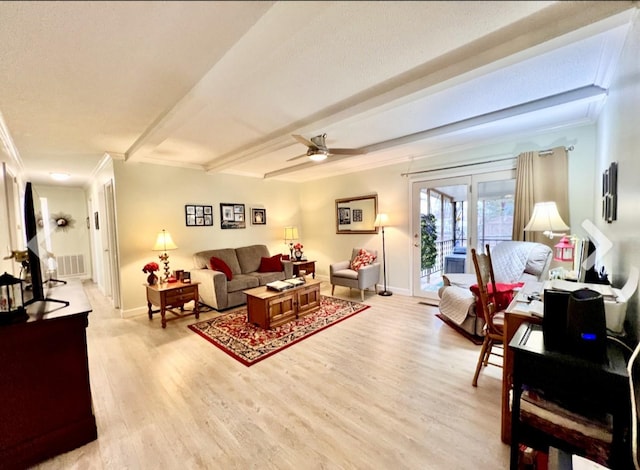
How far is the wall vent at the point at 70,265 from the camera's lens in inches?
255

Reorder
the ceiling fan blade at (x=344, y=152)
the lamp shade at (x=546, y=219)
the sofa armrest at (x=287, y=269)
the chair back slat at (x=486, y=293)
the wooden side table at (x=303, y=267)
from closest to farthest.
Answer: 1. the chair back slat at (x=486, y=293)
2. the lamp shade at (x=546, y=219)
3. the ceiling fan blade at (x=344, y=152)
4. the sofa armrest at (x=287, y=269)
5. the wooden side table at (x=303, y=267)

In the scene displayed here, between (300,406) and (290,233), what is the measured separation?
4.17 metres

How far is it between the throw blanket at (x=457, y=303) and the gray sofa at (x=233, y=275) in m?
2.84

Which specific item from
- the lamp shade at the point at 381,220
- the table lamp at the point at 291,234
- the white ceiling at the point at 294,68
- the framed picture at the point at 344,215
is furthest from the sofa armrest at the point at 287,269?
the white ceiling at the point at 294,68

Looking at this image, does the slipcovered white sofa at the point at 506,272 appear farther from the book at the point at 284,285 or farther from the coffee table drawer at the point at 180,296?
the coffee table drawer at the point at 180,296

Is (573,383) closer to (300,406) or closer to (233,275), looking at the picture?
(300,406)

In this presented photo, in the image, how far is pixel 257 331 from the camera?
128 inches

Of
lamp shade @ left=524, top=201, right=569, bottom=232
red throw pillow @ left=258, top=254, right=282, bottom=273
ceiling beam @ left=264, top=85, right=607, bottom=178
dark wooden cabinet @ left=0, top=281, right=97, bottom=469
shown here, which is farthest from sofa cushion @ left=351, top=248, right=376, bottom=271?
dark wooden cabinet @ left=0, top=281, right=97, bottom=469

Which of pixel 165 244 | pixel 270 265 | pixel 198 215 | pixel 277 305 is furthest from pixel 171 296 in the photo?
pixel 270 265

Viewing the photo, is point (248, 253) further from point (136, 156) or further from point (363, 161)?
point (363, 161)

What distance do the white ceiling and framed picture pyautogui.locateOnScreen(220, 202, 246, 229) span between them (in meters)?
1.92

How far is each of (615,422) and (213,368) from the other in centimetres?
271

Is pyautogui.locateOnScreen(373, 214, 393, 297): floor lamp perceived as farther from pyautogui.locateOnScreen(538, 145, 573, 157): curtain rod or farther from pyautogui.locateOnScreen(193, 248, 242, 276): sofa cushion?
pyautogui.locateOnScreen(193, 248, 242, 276): sofa cushion

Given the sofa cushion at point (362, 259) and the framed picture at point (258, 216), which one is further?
the framed picture at point (258, 216)
